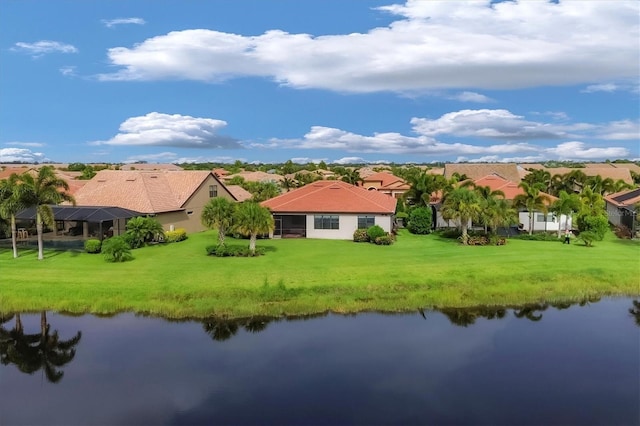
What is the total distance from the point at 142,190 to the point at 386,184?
51.4 metres

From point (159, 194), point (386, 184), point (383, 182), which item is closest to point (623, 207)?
point (159, 194)

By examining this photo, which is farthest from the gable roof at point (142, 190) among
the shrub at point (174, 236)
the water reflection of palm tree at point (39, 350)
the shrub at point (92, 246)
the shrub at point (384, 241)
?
the water reflection of palm tree at point (39, 350)

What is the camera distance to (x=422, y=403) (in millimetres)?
16094

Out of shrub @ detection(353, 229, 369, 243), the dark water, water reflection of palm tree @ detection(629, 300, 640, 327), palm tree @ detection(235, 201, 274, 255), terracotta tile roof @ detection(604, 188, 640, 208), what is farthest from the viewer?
terracotta tile roof @ detection(604, 188, 640, 208)

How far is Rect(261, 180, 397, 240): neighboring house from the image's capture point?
144 ft

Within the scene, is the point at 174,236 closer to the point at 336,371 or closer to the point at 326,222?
the point at 326,222

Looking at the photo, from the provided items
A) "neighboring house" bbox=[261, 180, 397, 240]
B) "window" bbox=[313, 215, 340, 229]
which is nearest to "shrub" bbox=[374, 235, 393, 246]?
"neighboring house" bbox=[261, 180, 397, 240]

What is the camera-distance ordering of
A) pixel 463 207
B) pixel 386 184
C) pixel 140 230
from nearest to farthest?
1. pixel 140 230
2. pixel 463 207
3. pixel 386 184

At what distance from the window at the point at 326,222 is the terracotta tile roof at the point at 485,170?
166 ft

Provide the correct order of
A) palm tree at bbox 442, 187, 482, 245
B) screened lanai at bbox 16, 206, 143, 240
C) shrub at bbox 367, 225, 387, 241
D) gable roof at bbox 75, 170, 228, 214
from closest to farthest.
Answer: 1. palm tree at bbox 442, 187, 482, 245
2. screened lanai at bbox 16, 206, 143, 240
3. shrub at bbox 367, 225, 387, 241
4. gable roof at bbox 75, 170, 228, 214

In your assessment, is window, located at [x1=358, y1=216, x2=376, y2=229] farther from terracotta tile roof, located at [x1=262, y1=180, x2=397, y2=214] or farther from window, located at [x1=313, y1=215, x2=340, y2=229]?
window, located at [x1=313, y1=215, x2=340, y2=229]

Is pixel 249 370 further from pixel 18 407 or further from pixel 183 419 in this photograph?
pixel 18 407

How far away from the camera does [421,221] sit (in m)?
48.1

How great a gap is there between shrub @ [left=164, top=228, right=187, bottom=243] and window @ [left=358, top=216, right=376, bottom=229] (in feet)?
48.3
